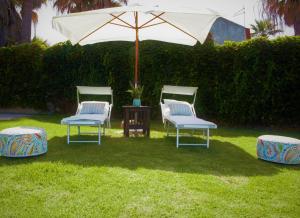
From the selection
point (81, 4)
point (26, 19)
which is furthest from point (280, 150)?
point (81, 4)

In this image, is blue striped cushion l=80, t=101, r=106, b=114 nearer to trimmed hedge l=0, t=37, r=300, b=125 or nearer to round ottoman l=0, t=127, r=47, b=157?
round ottoman l=0, t=127, r=47, b=157

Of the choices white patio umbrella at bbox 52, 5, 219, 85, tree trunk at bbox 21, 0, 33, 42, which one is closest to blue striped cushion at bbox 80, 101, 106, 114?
white patio umbrella at bbox 52, 5, 219, 85

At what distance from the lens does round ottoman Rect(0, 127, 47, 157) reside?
4613 mm

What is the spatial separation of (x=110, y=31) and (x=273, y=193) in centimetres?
562

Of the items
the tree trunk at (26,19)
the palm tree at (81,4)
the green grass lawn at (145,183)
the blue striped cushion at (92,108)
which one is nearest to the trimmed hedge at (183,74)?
the blue striped cushion at (92,108)

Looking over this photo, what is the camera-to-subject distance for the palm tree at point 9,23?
15.1m

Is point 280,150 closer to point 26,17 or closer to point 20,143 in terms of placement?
point 20,143

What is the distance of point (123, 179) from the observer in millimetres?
3715

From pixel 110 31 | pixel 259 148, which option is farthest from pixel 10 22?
pixel 259 148

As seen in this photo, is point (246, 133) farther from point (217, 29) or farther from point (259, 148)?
point (217, 29)

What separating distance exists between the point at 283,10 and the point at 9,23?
590 inches

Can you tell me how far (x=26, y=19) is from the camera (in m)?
17.6

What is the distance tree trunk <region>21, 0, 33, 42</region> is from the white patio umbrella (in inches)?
488

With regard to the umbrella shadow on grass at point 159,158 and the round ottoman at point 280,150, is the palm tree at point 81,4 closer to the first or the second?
the umbrella shadow on grass at point 159,158
